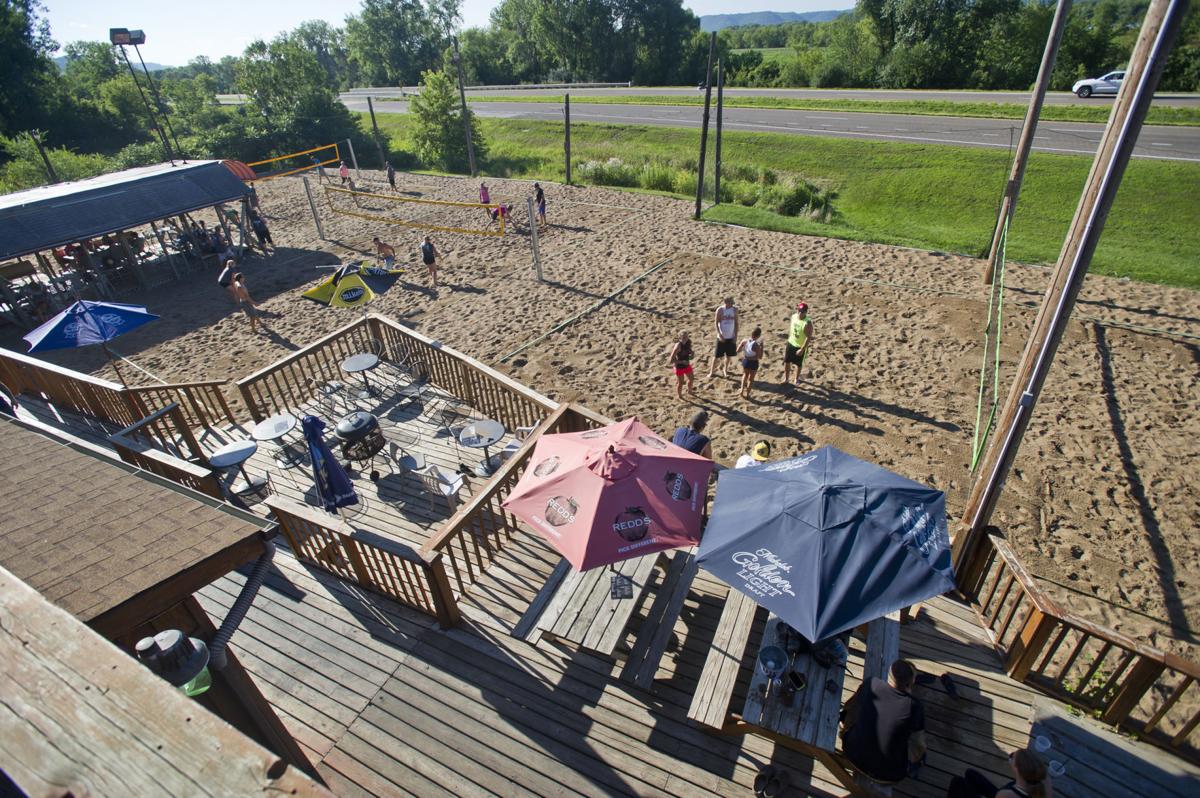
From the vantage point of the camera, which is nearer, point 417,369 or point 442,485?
point 442,485

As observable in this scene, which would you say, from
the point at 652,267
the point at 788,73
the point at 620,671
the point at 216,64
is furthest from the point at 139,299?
the point at 216,64

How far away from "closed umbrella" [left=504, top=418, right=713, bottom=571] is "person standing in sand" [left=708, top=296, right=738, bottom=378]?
5212mm

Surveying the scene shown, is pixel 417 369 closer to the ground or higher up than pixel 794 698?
A: closer to the ground

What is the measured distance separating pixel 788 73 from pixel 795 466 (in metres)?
51.7

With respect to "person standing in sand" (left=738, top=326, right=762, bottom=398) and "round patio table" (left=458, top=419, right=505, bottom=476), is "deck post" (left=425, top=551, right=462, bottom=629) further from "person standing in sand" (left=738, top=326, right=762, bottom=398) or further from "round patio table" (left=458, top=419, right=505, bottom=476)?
"person standing in sand" (left=738, top=326, right=762, bottom=398)

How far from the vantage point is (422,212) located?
79.7ft

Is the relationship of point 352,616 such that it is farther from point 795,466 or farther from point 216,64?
point 216,64

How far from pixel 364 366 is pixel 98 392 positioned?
4.05 m

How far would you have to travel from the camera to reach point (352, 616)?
5.98 meters

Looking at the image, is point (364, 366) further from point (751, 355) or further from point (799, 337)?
point (799, 337)

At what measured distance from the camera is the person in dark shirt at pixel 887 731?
3.95m

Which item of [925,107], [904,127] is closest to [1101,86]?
[925,107]

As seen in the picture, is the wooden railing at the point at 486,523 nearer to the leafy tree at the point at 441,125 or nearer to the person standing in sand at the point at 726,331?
the person standing in sand at the point at 726,331

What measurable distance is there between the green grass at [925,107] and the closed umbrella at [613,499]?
91.3 feet
